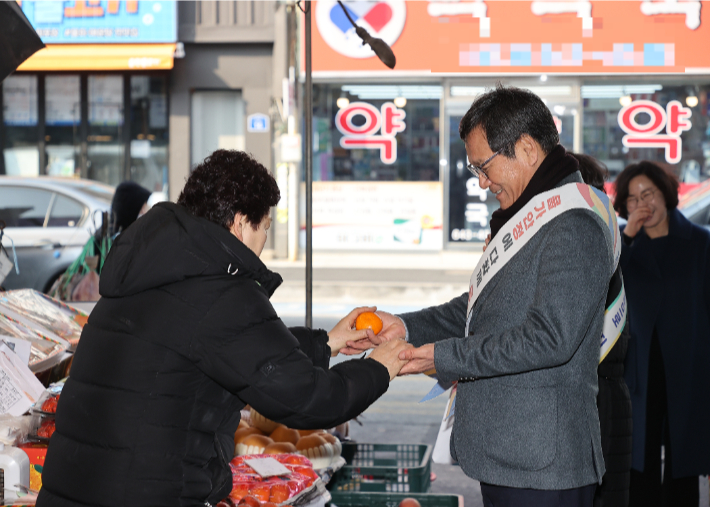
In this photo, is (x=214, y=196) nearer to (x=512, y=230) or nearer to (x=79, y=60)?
(x=512, y=230)

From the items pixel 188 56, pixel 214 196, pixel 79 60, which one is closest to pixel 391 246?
pixel 188 56

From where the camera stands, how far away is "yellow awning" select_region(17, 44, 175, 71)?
44.7ft

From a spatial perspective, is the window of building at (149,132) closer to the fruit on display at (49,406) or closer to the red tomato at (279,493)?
the fruit on display at (49,406)

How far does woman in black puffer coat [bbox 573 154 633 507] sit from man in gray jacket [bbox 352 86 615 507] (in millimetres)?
747

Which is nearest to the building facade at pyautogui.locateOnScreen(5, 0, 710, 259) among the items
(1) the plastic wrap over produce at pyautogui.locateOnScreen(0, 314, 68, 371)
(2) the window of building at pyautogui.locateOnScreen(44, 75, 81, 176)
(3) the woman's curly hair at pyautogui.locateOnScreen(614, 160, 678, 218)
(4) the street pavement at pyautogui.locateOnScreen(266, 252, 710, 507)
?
(4) the street pavement at pyautogui.locateOnScreen(266, 252, 710, 507)

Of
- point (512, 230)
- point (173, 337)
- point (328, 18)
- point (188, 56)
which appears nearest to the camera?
point (173, 337)

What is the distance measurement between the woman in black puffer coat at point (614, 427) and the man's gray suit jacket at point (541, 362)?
2.47 feet

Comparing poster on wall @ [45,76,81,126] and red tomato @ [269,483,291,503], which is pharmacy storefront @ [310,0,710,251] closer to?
poster on wall @ [45,76,81,126]

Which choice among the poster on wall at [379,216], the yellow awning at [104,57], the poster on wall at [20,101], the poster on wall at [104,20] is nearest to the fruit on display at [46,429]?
the poster on wall at [379,216]

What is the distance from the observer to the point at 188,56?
47.8 ft

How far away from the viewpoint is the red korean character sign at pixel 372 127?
1381 centimetres

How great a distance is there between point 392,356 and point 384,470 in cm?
162

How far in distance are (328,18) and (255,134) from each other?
260 centimetres

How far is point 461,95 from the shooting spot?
13.8 metres
